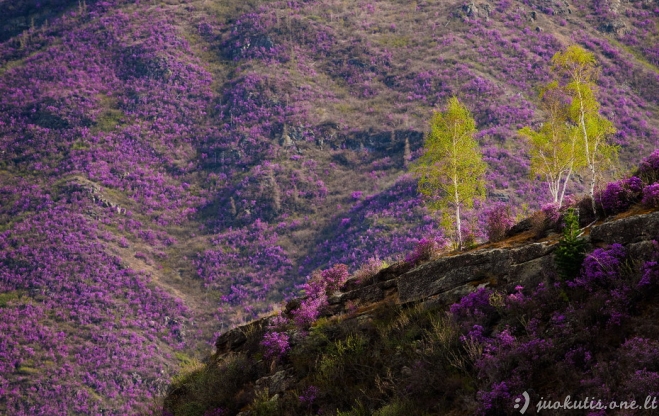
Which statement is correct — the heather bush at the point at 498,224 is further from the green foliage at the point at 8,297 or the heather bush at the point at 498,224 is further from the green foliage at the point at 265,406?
the green foliage at the point at 8,297

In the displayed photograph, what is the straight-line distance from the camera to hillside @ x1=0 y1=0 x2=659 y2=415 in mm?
114938

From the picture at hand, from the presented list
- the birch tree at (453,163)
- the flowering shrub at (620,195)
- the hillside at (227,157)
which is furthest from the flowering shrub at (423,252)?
the hillside at (227,157)

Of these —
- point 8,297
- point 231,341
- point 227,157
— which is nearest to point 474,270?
point 231,341

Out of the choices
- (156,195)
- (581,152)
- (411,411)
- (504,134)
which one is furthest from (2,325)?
(411,411)

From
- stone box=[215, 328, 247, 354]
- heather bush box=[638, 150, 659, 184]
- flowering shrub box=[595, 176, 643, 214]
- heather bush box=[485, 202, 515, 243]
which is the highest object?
heather bush box=[638, 150, 659, 184]

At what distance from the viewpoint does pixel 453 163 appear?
115 ft

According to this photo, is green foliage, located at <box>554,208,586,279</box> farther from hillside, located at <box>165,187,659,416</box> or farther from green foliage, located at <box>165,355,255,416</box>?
green foliage, located at <box>165,355,255,416</box>

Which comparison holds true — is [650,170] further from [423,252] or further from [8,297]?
[8,297]

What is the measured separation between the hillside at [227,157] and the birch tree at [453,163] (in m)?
66.3

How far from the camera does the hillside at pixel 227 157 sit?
114938 millimetres

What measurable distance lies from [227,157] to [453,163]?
428 ft

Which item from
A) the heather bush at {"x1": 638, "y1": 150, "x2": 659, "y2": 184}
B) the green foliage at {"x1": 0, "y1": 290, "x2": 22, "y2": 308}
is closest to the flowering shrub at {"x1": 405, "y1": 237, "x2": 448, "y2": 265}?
the heather bush at {"x1": 638, "y1": 150, "x2": 659, "y2": 184}

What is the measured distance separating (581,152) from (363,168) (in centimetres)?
11243

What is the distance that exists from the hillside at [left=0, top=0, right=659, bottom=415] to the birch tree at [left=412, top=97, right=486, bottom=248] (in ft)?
218
